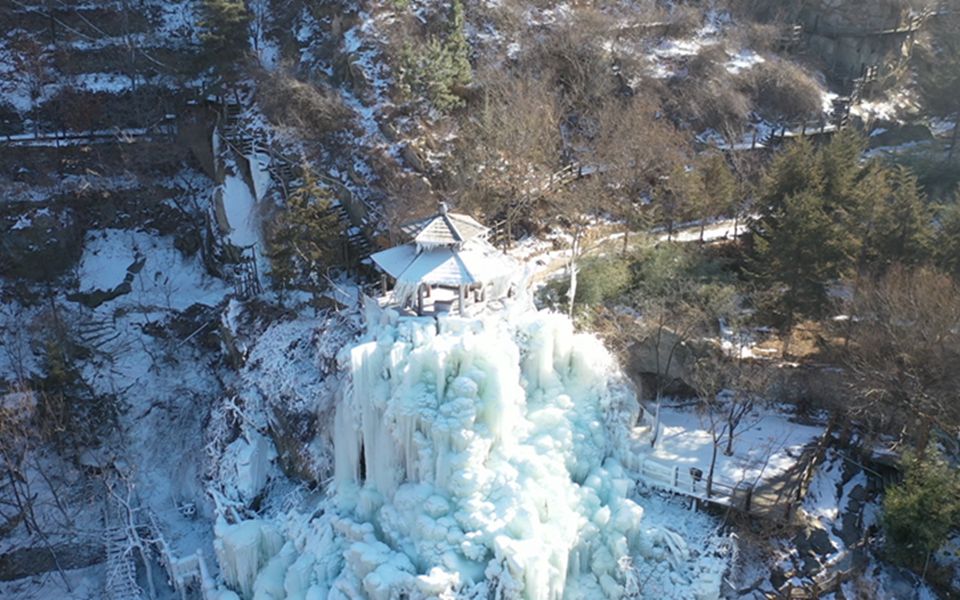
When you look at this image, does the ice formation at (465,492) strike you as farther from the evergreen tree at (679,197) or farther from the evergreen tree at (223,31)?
the evergreen tree at (223,31)

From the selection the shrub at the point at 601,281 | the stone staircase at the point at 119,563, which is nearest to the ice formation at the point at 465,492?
the stone staircase at the point at 119,563

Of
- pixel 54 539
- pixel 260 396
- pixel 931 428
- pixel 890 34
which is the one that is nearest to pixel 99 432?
pixel 54 539

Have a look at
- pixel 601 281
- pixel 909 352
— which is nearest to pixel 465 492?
pixel 601 281

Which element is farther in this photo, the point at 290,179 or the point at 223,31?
the point at 223,31

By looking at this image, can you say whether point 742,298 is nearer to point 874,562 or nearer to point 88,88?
point 874,562

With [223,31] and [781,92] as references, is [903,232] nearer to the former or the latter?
[781,92]

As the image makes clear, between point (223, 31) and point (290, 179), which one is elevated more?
point (223, 31)
